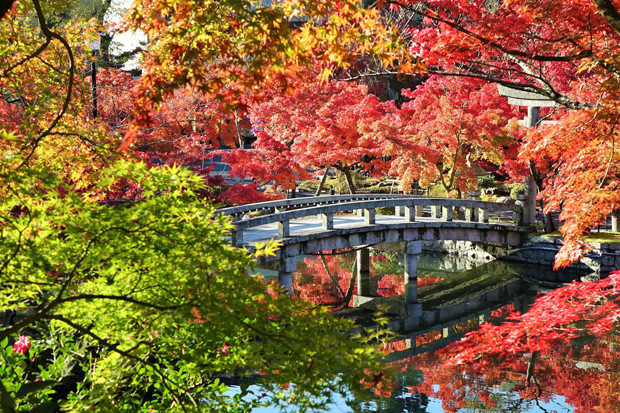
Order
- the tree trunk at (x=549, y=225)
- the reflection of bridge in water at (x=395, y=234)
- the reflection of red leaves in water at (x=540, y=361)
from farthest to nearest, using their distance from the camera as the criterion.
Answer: the tree trunk at (x=549, y=225) → the reflection of bridge in water at (x=395, y=234) → the reflection of red leaves in water at (x=540, y=361)

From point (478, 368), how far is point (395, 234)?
6671 mm

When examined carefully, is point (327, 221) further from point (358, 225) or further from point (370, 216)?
point (370, 216)

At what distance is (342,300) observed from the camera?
616 inches

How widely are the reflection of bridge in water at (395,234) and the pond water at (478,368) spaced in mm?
191

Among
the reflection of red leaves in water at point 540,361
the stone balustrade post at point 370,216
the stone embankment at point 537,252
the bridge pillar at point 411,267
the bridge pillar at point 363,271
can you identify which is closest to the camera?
the reflection of red leaves in water at point 540,361

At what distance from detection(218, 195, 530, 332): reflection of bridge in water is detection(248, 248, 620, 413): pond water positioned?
0.19 metres

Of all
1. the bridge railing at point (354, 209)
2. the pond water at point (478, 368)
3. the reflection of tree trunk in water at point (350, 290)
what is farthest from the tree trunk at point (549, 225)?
the reflection of tree trunk in water at point (350, 290)

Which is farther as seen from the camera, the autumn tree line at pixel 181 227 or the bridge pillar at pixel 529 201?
the bridge pillar at pixel 529 201

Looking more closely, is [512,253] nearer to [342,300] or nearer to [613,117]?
[342,300]

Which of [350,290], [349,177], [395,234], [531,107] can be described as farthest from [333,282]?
[531,107]

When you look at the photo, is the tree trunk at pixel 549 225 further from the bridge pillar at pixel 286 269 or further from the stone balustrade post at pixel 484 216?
the bridge pillar at pixel 286 269

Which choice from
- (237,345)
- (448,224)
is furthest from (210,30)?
(448,224)

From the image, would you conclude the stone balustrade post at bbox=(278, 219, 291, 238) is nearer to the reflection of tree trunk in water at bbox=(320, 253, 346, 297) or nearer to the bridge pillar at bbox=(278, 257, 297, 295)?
the bridge pillar at bbox=(278, 257, 297, 295)

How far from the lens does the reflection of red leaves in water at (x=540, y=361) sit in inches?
320
